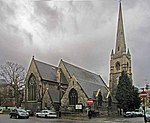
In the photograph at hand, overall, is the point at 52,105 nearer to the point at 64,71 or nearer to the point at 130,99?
the point at 64,71

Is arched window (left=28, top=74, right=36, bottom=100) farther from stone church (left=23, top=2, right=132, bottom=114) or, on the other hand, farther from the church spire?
the church spire

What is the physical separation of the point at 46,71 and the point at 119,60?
104ft

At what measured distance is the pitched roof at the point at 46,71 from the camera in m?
61.2

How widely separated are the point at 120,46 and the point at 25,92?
1576 inches

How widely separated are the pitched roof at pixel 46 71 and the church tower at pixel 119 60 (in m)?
25.8

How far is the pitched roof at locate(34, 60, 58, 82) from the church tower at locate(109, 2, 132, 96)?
84.6 ft

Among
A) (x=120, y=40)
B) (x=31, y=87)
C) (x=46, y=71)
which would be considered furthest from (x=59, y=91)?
(x=120, y=40)

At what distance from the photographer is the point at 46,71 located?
210 feet

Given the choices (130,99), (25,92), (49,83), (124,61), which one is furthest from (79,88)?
(124,61)

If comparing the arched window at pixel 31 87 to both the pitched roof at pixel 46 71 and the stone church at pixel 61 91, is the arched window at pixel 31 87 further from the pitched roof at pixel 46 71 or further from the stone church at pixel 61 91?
the pitched roof at pixel 46 71

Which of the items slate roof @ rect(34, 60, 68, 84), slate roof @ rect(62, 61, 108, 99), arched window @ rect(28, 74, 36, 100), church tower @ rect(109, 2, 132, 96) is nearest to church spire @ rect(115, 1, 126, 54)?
church tower @ rect(109, 2, 132, 96)

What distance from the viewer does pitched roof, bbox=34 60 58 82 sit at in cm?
6118

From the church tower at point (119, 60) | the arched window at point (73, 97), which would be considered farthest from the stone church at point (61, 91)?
the church tower at point (119, 60)

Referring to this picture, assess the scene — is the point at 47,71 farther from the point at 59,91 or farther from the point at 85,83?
the point at 85,83
